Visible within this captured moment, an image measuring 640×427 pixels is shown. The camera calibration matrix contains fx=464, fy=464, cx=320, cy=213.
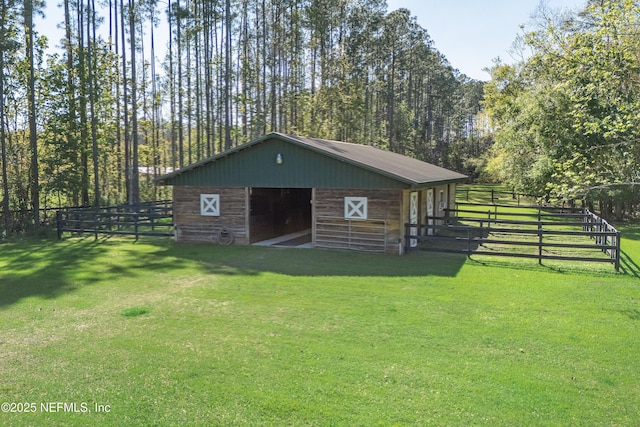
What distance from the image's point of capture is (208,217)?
51.1 feet

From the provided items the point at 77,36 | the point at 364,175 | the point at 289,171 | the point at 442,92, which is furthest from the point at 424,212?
the point at 442,92

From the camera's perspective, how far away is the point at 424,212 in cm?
1642

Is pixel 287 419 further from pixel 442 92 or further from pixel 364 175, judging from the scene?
pixel 442 92

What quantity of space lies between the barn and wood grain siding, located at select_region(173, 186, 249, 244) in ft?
0.11

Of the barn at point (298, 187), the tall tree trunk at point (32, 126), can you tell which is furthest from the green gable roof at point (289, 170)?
the tall tree trunk at point (32, 126)

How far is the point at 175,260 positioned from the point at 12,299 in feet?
14.1

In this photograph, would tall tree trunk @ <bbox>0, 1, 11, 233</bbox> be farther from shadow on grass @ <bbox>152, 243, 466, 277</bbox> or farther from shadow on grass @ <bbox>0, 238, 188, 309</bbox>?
shadow on grass @ <bbox>152, 243, 466, 277</bbox>

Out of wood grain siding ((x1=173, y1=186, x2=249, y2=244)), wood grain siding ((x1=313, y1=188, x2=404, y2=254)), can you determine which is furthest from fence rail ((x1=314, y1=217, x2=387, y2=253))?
wood grain siding ((x1=173, y1=186, x2=249, y2=244))

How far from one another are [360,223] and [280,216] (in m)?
4.92

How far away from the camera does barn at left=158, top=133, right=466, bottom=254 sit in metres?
13.2

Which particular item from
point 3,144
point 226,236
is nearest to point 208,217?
point 226,236

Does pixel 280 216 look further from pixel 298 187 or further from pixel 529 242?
pixel 529 242

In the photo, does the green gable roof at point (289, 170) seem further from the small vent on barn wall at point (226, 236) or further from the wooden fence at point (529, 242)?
the wooden fence at point (529, 242)

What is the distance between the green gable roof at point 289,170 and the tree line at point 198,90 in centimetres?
866
